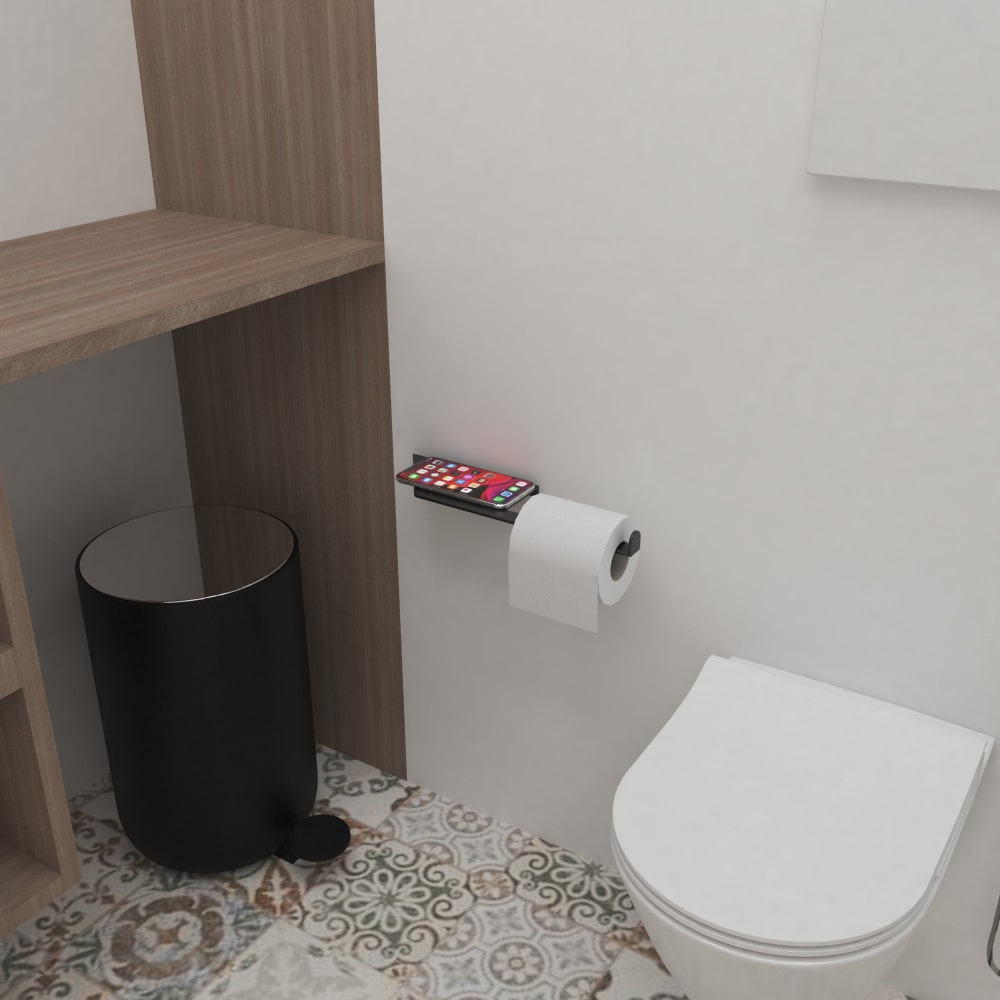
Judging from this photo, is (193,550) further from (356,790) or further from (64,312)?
(64,312)

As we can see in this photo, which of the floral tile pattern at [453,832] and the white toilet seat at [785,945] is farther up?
the white toilet seat at [785,945]

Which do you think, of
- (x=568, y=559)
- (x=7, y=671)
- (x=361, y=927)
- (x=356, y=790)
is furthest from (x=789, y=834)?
(x=356, y=790)

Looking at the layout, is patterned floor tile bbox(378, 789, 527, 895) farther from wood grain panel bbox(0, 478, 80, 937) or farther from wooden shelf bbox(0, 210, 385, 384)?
wooden shelf bbox(0, 210, 385, 384)

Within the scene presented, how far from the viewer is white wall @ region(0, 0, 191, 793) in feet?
5.05

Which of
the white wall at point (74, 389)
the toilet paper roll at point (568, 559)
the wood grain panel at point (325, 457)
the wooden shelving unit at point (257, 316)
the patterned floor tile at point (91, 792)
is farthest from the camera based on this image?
the patterned floor tile at point (91, 792)

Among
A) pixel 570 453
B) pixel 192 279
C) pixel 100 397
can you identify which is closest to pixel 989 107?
pixel 570 453

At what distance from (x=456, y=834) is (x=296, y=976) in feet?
1.22

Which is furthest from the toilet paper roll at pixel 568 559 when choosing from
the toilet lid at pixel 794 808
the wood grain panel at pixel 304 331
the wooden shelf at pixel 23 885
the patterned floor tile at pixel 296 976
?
the wooden shelf at pixel 23 885

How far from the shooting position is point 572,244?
1420 millimetres

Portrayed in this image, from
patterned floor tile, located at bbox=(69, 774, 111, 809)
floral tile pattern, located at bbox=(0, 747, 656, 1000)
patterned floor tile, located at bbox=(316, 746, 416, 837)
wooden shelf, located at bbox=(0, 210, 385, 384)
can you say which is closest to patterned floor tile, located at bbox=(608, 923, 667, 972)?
floral tile pattern, located at bbox=(0, 747, 656, 1000)

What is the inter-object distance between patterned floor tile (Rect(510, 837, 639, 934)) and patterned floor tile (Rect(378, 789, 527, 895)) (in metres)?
0.03

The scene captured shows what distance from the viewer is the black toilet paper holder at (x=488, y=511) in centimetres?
147

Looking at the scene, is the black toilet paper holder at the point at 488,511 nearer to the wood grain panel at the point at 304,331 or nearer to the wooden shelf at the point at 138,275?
the wood grain panel at the point at 304,331

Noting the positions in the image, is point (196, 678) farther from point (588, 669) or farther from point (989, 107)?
point (989, 107)
